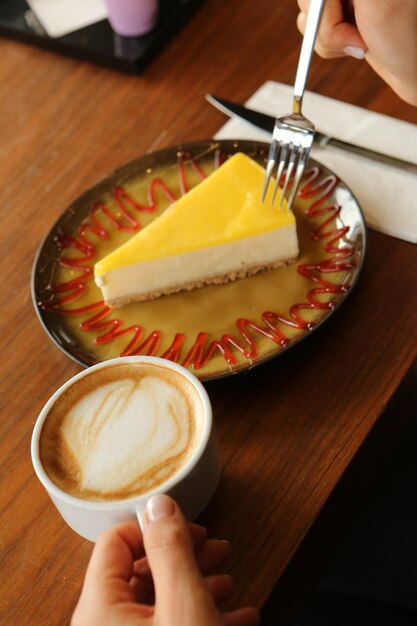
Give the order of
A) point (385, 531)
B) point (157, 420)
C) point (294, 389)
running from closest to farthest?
point (157, 420), point (294, 389), point (385, 531)

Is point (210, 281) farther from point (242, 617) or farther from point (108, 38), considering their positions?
point (108, 38)

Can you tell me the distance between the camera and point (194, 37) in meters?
1.28

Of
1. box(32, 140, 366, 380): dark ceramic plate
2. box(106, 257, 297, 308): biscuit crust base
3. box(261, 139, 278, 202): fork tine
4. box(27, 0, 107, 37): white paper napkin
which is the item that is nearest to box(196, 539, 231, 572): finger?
box(32, 140, 366, 380): dark ceramic plate

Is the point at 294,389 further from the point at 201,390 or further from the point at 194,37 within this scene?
the point at 194,37

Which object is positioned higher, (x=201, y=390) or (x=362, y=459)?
(x=201, y=390)

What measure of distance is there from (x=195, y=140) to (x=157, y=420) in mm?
552

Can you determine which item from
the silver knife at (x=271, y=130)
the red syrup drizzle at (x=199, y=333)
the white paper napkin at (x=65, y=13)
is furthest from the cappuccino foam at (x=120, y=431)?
the white paper napkin at (x=65, y=13)

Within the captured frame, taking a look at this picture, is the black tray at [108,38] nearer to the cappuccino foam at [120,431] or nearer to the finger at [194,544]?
the cappuccino foam at [120,431]

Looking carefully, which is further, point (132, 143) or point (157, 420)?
point (132, 143)

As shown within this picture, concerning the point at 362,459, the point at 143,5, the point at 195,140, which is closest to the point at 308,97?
the point at 195,140

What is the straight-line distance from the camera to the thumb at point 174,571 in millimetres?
514

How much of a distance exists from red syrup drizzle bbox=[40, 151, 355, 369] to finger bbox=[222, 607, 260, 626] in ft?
0.85

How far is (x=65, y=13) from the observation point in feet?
4.36

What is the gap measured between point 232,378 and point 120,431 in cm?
15
